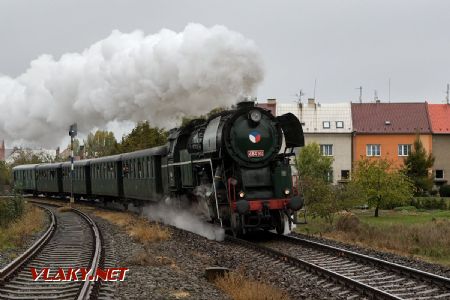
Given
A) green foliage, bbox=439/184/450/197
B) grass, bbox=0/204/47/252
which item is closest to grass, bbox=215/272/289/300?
grass, bbox=0/204/47/252

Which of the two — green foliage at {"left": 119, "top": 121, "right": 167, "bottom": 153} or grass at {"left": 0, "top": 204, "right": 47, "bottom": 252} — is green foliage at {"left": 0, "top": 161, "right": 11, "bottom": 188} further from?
green foliage at {"left": 119, "top": 121, "right": 167, "bottom": 153}

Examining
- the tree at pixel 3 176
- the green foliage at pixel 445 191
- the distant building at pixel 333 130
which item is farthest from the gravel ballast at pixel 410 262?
the distant building at pixel 333 130

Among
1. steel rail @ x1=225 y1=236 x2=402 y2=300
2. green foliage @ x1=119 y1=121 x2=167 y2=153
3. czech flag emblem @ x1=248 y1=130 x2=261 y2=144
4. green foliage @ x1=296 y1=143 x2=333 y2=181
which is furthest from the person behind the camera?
green foliage @ x1=119 y1=121 x2=167 y2=153

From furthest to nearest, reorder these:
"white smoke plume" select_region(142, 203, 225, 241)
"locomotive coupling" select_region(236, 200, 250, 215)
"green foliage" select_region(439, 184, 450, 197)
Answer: "green foliage" select_region(439, 184, 450, 197) < "white smoke plume" select_region(142, 203, 225, 241) < "locomotive coupling" select_region(236, 200, 250, 215)

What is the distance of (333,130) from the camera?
197 ft

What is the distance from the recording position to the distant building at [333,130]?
59344 mm

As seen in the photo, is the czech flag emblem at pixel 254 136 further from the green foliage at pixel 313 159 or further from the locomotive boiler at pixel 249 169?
the green foliage at pixel 313 159

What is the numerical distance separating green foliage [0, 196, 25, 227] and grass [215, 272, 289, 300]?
12736mm

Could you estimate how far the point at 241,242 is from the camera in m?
15.0

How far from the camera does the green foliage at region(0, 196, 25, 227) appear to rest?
20.9 meters

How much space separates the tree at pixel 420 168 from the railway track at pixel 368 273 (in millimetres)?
37831

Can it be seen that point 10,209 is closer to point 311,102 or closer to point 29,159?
point 311,102

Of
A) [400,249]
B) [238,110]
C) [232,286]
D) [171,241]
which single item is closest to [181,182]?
[171,241]

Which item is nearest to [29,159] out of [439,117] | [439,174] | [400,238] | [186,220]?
[439,117]
